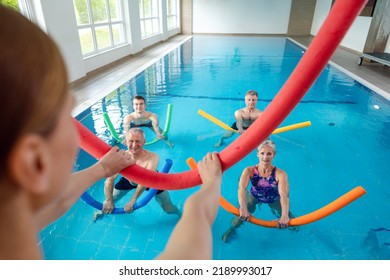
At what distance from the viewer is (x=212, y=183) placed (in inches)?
46.7

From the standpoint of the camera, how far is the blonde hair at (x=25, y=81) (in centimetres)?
40

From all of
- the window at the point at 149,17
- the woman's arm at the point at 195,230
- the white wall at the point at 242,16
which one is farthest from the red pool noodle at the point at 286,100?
the white wall at the point at 242,16

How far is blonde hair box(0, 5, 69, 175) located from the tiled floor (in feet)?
19.6

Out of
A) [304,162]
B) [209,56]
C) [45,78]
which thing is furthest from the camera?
[209,56]

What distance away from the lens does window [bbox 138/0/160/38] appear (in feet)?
46.1

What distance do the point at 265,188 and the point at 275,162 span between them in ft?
5.49

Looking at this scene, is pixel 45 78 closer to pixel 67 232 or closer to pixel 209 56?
pixel 67 232

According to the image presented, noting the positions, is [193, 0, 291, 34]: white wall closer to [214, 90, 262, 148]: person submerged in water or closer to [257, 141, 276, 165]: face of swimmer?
[214, 90, 262, 148]: person submerged in water

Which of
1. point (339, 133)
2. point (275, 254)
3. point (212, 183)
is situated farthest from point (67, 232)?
point (339, 133)

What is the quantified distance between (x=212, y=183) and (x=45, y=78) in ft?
2.77

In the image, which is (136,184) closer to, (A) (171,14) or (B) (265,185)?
(B) (265,185)

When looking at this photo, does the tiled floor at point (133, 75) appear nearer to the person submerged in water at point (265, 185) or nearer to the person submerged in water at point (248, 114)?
the person submerged in water at point (248, 114)

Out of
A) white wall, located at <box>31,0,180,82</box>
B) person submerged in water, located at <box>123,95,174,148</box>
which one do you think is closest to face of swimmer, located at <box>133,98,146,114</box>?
person submerged in water, located at <box>123,95,174,148</box>

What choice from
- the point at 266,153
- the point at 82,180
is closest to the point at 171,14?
the point at 266,153
